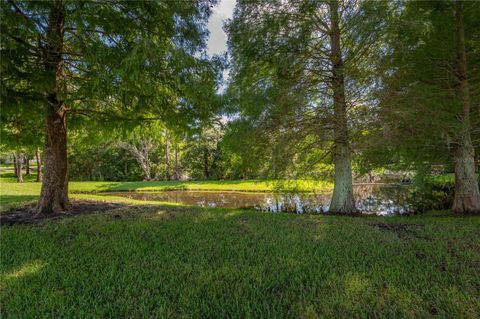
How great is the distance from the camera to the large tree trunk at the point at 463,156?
5.97 meters

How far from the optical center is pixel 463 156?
22.1 feet

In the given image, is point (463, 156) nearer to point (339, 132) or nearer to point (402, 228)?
point (339, 132)

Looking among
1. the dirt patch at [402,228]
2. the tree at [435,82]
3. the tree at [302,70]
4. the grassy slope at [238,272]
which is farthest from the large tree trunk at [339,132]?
the grassy slope at [238,272]

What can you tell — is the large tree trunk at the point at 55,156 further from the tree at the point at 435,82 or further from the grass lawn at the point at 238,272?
the tree at the point at 435,82

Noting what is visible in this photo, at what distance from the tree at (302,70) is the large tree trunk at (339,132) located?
2 centimetres

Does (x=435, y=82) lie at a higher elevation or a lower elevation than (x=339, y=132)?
higher

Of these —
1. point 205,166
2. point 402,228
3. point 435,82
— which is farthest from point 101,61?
point 205,166

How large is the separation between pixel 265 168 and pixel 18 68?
20.0ft

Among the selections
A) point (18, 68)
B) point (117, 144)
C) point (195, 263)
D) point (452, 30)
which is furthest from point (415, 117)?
point (117, 144)

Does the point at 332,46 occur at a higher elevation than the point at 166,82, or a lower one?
higher

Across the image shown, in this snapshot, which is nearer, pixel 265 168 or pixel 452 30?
pixel 452 30

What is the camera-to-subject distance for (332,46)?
7160mm

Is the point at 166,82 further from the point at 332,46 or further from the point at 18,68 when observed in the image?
the point at 332,46

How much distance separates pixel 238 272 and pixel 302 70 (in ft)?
19.4
